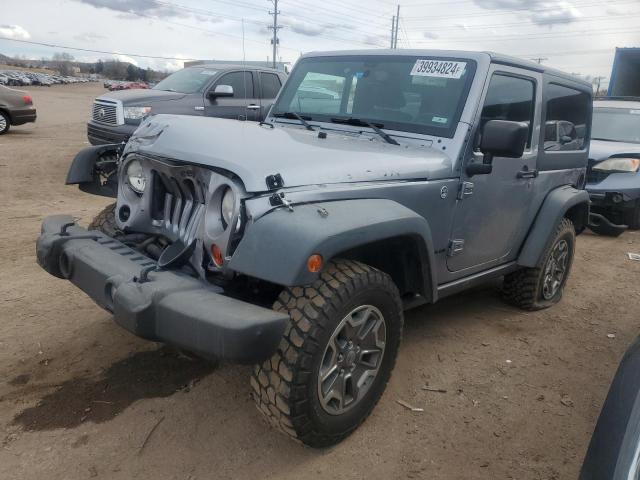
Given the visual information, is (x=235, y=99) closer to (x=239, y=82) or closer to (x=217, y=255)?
(x=239, y=82)

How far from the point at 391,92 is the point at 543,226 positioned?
5.37ft

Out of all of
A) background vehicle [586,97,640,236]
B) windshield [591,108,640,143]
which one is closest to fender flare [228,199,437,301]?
background vehicle [586,97,640,236]

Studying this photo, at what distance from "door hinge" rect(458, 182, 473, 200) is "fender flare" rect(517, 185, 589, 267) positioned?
1.08 m

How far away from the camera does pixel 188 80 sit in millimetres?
9414

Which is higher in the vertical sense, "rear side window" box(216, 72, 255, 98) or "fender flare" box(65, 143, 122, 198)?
"rear side window" box(216, 72, 255, 98)

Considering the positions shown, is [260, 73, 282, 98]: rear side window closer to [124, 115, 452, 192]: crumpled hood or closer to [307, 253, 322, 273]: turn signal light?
[124, 115, 452, 192]: crumpled hood

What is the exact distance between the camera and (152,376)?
10.6ft

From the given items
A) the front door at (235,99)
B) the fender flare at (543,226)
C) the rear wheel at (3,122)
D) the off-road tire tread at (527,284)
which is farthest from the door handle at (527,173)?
the rear wheel at (3,122)

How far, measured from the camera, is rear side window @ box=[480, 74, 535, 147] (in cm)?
345

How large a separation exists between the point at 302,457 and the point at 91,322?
2.02 meters

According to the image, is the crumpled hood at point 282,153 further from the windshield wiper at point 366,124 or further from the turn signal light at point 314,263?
the turn signal light at point 314,263

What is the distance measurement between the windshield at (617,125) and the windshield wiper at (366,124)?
6.34 m

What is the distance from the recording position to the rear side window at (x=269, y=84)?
31.1 feet

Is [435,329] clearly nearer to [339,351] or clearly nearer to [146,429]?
[339,351]
